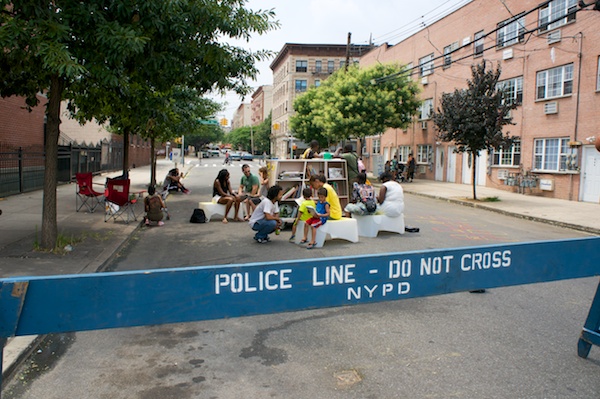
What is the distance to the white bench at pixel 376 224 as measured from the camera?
11016 mm

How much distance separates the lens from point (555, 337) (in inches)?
200

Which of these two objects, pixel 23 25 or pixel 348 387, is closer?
pixel 348 387

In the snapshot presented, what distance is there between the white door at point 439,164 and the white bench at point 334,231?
22.7m

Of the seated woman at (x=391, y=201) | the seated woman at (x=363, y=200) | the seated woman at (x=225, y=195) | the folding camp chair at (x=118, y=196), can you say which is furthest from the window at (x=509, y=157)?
the folding camp chair at (x=118, y=196)

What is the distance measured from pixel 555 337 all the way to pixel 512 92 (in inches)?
870

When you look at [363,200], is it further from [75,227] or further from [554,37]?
[554,37]

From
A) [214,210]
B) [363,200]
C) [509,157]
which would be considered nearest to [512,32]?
[509,157]

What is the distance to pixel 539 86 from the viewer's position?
22.8 metres

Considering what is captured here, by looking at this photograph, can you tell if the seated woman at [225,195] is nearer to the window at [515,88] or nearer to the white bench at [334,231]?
the white bench at [334,231]

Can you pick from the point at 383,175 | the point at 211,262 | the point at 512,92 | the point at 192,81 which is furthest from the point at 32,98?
the point at 512,92

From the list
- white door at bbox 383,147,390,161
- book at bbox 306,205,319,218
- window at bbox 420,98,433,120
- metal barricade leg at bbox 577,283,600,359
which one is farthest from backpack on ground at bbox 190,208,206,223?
white door at bbox 383,147,390,161

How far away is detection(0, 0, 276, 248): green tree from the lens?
7.12 m

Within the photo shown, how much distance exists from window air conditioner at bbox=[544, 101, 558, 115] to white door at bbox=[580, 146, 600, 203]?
2.27 metres

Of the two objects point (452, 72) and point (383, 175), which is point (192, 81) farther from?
point (452, 72)
